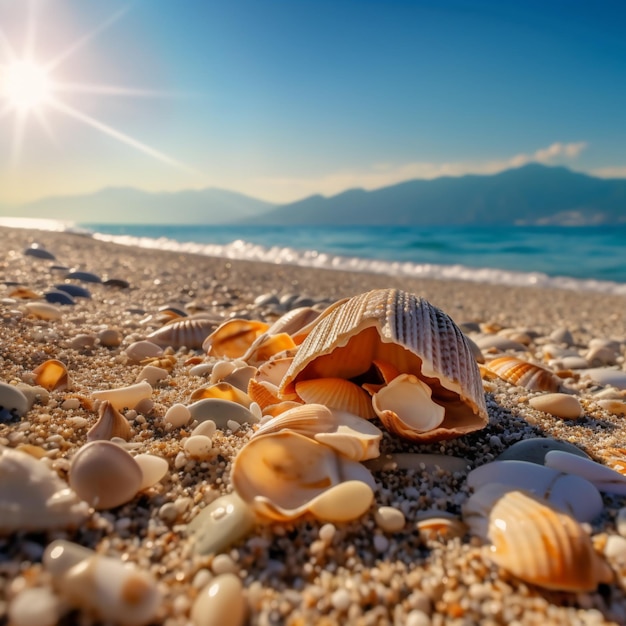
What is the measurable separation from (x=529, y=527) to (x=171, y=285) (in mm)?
5770

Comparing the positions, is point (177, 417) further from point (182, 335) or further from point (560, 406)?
point (560, 406)

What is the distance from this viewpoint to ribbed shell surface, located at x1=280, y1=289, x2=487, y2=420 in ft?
5.44

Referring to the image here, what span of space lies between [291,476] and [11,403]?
114 centimetres

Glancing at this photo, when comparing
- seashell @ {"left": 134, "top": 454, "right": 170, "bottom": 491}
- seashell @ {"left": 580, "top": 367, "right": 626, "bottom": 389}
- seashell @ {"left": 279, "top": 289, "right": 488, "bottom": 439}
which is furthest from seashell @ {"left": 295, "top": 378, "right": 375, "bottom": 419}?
seashell @ {"left": 580, "top": 367, "right": 626, "bottom": 389}

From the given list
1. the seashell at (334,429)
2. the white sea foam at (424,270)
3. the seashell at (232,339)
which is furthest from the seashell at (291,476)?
the white sea foam at (424,270)

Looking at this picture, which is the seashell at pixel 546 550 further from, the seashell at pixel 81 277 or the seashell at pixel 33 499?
the seashell at pixel 81 277

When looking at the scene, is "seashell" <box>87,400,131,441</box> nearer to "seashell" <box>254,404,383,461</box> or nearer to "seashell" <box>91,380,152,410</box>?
"seashell" <box>91,380,152,410</box>

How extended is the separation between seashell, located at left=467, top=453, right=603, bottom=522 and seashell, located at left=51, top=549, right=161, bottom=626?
3.12 feet

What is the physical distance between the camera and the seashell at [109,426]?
1.75 m

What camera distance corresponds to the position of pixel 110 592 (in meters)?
0.98

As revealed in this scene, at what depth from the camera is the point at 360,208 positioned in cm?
9775

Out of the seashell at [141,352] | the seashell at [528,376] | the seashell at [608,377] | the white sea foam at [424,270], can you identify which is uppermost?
the seashell at [141,352]

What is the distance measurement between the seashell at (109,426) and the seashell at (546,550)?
4.22ft

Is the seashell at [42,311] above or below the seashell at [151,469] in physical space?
above
